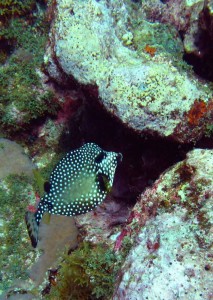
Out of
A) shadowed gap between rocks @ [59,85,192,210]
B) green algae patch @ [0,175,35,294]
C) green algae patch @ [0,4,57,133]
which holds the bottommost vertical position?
green algae patch @ [0,175,35,294]

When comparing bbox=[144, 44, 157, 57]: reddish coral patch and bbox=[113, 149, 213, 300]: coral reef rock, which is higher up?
bbox=[144, 44, 157, 57]: reddish coral patch

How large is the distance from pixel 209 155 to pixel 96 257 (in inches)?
76.9

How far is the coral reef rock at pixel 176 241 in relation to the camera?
2570 mm

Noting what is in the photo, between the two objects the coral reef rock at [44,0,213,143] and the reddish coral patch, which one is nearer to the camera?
the coral reef rock at [44,0,213,143]

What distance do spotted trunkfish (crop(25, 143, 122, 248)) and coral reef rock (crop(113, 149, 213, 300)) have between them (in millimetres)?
680

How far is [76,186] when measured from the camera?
149 inches

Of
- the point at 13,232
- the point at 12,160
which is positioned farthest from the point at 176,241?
the point at 12,160

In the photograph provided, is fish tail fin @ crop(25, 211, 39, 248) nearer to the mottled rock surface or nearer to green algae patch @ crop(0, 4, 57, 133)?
green algae patch @ crop(0, 4, 57, 133)

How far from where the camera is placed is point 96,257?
154 inches

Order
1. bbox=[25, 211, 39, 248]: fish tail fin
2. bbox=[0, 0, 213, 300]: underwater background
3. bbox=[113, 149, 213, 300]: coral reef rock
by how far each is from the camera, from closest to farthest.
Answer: bbox=[113, 149, 213, 300]: coral reef rock → bbox=[0, 0, 213, 300]: underwater background → bbox=[25, 211, 39, 248]: fish tail fin

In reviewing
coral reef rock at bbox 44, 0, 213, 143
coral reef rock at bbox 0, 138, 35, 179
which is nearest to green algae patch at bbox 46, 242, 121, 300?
coral reef rock at bbox 44, 0, 213, 143

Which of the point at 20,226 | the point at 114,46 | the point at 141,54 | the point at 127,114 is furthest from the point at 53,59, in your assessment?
the point at 20,226

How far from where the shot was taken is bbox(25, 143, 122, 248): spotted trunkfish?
3.69 meters

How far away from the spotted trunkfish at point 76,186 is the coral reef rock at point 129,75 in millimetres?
683
